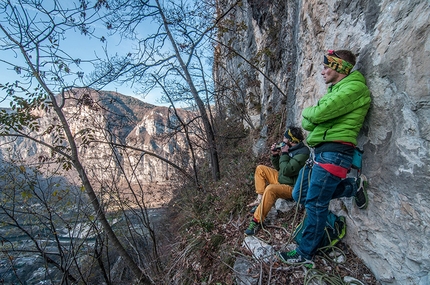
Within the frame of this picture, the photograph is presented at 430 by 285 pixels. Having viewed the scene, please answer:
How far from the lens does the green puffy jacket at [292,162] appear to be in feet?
9.71

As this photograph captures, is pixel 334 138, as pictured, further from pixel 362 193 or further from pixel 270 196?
pixel 270 196

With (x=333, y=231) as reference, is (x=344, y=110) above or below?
above

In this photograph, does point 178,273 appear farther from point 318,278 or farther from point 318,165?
point 318,165

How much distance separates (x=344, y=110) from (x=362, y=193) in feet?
3.01

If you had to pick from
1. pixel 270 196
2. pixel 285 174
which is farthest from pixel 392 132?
pixel 270 196

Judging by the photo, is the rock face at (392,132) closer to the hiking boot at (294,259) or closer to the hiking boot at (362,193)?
the hiking boot at (362,193)

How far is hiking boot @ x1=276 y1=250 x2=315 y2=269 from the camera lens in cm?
228

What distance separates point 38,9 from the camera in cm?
484

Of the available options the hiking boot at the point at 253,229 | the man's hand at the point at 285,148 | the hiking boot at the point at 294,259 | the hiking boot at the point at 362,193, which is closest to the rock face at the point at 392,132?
the hiking boot at the point at 362,193

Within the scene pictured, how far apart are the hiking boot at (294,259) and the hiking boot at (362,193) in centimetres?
84

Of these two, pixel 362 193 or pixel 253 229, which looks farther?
pixel 253 229

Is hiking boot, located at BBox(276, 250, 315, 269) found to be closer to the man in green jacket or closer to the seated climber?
the man in green jacket

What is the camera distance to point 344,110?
1944 millimetres

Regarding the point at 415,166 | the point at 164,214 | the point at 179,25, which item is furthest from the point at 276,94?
the point at 164,214
